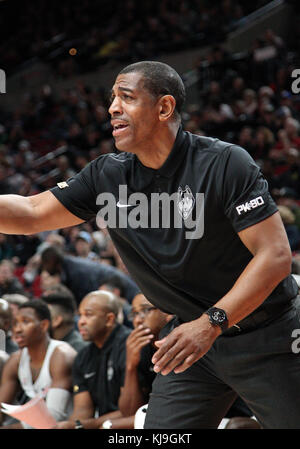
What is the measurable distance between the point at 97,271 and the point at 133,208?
11.4 feet

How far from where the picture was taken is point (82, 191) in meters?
2.35

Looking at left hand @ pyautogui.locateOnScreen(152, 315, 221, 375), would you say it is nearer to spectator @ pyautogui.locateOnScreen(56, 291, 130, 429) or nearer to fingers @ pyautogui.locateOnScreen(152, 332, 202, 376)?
fingers @ pyautogui.locateOnScreen(152, 332, 202, 376)

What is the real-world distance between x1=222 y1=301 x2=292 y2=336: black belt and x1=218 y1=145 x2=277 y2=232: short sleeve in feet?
1.08

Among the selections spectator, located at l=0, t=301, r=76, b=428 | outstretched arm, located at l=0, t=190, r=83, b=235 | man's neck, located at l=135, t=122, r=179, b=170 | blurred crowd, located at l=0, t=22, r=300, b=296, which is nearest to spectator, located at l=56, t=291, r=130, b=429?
spectator, located at l=0, t=301, r=76, b=428

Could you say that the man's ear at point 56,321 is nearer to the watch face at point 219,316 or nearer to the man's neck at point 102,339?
the man's neck at point 102,339

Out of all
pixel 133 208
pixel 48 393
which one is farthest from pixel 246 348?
pixel 48 393

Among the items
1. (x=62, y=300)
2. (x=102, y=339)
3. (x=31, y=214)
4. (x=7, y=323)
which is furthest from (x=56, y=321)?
(x=31, y=214)

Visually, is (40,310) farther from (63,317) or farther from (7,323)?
(7,323)

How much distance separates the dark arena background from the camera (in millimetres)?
8016

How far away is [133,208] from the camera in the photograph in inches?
88.6

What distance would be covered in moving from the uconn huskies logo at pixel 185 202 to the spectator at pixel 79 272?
11.1 feet

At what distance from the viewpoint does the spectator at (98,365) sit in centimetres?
381

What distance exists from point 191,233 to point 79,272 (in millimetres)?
3860

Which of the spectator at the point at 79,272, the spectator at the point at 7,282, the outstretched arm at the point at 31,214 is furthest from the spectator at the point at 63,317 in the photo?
the outstretched arm at the point at 31,214
